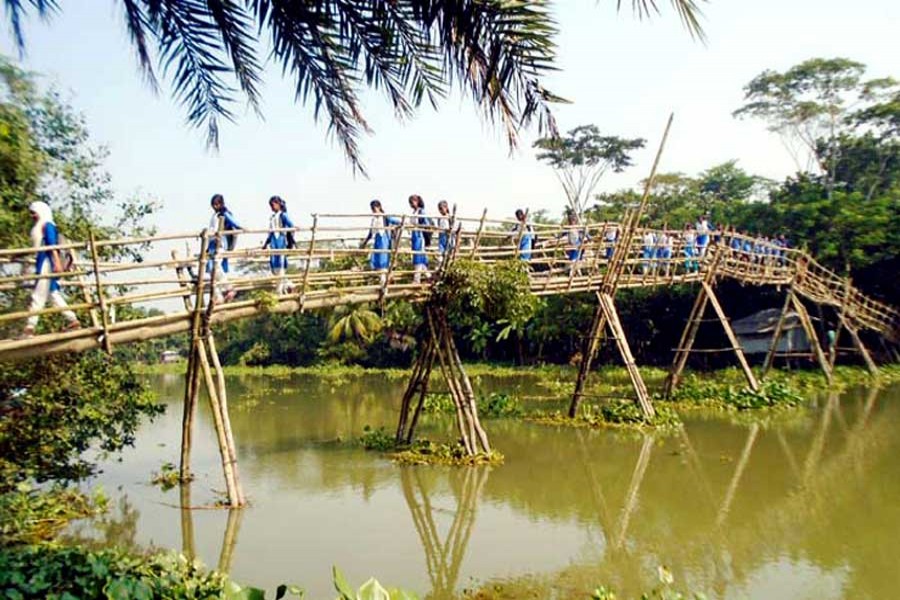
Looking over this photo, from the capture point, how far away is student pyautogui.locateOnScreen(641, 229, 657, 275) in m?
16.2

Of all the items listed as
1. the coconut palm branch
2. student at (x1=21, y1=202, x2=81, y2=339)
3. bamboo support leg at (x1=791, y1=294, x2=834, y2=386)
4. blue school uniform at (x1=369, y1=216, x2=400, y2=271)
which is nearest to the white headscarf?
student at (x1=21, y1=202, x2=81, y2=339)

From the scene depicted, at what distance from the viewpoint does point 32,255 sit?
7.34 meters

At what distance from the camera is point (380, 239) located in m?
10.9

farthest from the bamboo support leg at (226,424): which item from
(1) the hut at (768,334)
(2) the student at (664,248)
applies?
(1) the hut at (768,334)

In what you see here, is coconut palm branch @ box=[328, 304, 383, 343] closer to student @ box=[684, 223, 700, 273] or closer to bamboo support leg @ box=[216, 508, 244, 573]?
student @ box=[684, 223, 700, 273]

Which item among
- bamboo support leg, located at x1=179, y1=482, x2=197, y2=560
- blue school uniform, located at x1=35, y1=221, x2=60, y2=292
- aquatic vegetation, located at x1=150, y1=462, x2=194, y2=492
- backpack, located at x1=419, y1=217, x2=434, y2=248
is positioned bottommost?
aquatic vegetation, located at x1=150, y1=462, x2=194, y2=492

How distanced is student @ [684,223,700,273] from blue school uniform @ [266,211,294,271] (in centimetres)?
966

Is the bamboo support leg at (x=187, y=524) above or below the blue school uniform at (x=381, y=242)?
below

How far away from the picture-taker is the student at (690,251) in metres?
17.0

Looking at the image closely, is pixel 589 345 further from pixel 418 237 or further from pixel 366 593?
pixel 366 593

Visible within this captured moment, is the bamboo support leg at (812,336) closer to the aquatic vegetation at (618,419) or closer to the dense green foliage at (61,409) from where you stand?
the aquatic vegetation at (618,419)

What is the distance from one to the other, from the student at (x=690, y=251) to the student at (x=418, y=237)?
7354 millimetres

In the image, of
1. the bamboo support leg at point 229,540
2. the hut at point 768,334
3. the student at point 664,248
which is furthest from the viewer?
the hut at point 768,334

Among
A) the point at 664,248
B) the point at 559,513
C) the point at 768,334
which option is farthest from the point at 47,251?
the point at 768,334
